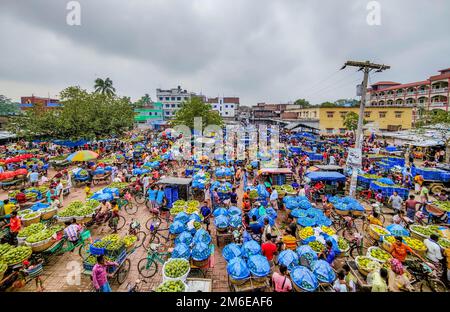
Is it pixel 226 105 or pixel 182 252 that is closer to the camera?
pixel 182 252

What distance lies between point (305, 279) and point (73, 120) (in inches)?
1115

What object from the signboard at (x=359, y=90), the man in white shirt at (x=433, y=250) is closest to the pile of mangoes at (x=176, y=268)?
the man in white shirt at (x=433, y=250)

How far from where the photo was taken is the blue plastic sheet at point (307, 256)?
669cm

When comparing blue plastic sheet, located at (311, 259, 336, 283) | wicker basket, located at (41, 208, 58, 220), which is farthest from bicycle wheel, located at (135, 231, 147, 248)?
blue plastic sheet, located at (311, 259, 336, 283)

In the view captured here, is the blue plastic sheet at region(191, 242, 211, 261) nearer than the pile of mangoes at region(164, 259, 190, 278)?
No

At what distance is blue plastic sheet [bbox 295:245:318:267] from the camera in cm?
669

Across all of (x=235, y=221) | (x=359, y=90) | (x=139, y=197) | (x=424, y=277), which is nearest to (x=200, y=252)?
(x=235, y=221)

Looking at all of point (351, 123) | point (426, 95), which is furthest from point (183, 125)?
point (426, 95)

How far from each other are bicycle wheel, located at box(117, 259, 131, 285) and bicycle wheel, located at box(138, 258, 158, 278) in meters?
0.43

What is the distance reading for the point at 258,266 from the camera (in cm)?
628

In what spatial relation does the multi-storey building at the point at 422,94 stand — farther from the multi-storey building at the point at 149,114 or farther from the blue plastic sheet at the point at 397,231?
the multi-storey building at the point at 149,114

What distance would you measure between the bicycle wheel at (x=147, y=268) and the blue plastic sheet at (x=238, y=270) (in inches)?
117

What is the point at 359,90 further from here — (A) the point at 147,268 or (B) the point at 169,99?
(B) the point at 169,99

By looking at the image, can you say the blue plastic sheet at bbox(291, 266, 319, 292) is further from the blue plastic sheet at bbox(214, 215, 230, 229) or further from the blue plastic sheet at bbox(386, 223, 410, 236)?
the blue plastic sheet at bbox(386, 223, 410, 236)
